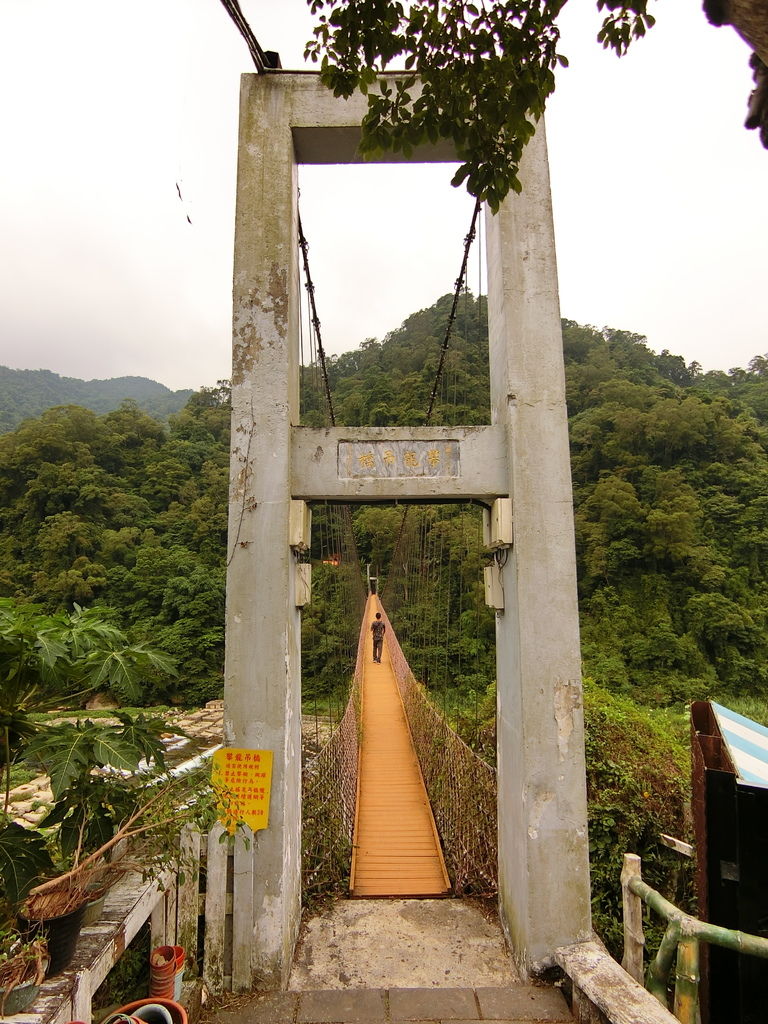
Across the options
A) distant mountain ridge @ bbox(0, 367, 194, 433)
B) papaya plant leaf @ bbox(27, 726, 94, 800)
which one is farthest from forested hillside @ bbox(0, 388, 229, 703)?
distant mountain ridge @ bbox(0, 367, 194, 433)

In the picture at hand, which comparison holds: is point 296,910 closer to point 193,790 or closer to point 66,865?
point 193,790

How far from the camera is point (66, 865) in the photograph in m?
1.49

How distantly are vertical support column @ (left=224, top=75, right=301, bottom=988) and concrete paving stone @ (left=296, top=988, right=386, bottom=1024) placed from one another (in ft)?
0.48

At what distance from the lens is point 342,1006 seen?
2.02m

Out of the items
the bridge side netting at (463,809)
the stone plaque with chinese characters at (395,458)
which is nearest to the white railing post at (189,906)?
the bridge side netting at (463,809)

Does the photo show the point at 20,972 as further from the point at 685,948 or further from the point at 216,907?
the point at 685,948

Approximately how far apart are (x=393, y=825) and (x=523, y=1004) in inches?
79.1

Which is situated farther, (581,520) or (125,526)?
(125,526)

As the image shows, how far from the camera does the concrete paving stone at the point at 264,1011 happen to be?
1.95m

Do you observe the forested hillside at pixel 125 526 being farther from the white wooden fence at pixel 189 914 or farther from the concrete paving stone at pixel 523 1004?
the concrete paving stone at pixel 523 1004

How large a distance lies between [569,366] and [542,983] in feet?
84.6

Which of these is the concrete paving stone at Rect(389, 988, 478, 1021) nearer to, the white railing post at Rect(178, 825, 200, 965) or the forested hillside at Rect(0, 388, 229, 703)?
the white railing post at Rect(178, 825, 200, 965)

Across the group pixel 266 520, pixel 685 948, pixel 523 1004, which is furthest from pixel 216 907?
pixel 685 948

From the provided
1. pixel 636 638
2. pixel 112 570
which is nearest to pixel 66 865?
pixel 636 638
